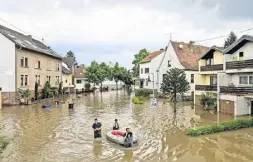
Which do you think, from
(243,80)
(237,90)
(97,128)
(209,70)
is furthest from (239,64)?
(97,128)

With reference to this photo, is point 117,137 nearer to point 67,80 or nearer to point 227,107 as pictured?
point 227,107

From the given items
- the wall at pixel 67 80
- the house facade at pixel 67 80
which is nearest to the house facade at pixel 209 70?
the house facade at pixel 67 80

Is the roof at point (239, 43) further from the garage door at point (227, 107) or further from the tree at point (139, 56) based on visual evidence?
the tree at point (139, 56)

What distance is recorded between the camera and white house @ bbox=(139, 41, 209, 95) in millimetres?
44875

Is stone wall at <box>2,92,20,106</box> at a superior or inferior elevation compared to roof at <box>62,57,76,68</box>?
inferior

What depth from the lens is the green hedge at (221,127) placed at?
18.5m

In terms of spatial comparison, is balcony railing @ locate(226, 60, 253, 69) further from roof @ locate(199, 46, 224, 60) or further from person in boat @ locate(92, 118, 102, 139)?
person in boat @ locate(92, 118, 102, 139)

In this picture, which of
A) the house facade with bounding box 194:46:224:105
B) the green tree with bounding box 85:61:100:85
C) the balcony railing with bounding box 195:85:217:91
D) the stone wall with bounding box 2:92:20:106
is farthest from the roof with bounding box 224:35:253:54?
the green tree with bounding box 85:61:100:85

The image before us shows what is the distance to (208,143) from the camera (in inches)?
657

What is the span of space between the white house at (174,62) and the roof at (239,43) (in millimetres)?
14355

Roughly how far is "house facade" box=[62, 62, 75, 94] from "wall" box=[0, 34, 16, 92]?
70.5ft

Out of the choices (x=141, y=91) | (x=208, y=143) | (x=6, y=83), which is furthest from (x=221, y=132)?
(x=141, y=91)

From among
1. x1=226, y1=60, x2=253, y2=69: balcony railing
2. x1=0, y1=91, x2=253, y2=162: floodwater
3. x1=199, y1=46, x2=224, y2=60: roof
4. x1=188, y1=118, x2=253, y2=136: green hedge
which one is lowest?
x1=0, y1=91, x2=253, y2=162: floodwater

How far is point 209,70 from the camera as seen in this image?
110 ft
